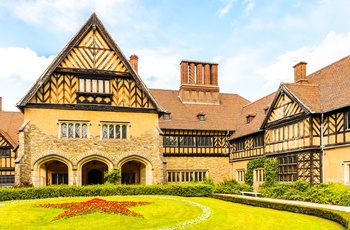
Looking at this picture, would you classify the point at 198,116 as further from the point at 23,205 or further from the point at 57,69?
the point at 23,205

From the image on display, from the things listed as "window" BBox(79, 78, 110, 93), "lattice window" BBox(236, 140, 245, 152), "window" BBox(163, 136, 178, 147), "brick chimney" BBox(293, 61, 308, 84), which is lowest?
"lattice window" BBox(236, 140, 245, 152)

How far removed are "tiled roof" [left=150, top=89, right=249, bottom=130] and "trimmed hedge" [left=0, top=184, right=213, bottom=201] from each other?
956 centimetres

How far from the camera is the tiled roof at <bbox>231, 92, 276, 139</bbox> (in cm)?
3275

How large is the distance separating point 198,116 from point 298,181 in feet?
48.7

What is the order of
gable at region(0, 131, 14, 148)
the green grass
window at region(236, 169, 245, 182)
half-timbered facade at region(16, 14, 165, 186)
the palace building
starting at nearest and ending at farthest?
1. the green grass
2. the palace building
3. half-timbered facade at region(16, 14, 165, 186)
4. window at region(236, 169, 245, 182)
5. gable at region(0, 131, 14, 148)

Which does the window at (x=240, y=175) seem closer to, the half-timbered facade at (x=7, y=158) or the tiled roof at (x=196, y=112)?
the tiled roof at (x=196, y=112)

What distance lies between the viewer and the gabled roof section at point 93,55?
28.0 metres

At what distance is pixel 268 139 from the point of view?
29328 mm

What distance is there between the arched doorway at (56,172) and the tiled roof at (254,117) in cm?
1537

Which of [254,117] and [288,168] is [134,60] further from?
[288,168]

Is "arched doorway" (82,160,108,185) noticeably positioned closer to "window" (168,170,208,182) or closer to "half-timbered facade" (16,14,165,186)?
"half-timbered facade" (16,14,165,186)

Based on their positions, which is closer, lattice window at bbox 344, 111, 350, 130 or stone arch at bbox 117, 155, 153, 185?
lattice window at bbox 344, 111, 350, 130

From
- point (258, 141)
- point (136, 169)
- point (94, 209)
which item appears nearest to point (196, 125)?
point (258, 141)

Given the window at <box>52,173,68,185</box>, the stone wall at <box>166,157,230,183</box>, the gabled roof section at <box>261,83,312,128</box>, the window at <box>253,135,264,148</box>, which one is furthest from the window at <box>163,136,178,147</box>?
the window at <box>52,173,68,185</box>
